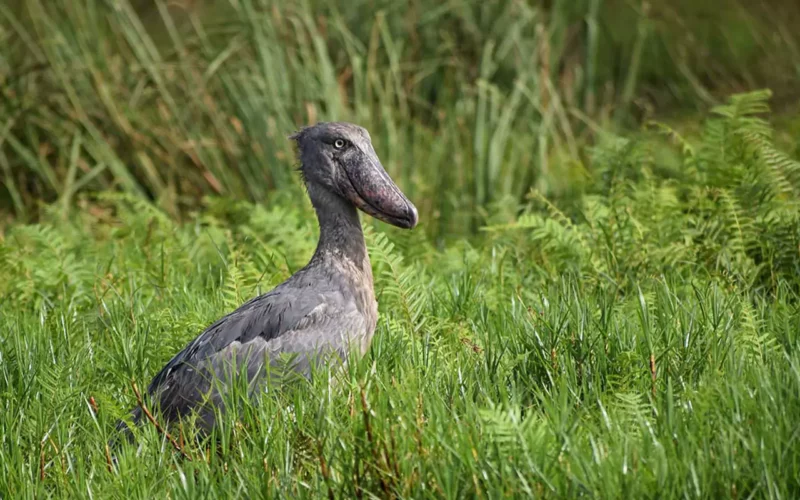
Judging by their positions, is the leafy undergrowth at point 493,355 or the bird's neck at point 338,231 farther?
the bird's neck at point 338,231

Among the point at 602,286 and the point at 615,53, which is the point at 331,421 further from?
the point at 615,53

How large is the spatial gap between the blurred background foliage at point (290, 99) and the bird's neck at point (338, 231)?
105 inches

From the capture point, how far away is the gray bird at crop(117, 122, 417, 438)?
3.97 metres

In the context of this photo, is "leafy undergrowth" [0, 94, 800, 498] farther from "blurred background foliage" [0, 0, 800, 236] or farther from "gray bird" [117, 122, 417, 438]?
"blurred background foliage" [0, 0, 800, 236]

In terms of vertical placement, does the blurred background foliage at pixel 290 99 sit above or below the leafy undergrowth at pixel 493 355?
above

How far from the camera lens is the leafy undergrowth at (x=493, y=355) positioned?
9.99 ft

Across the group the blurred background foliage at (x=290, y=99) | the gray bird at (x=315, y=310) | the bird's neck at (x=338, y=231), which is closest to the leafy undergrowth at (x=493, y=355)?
the gray bird at (x=315, y=310)

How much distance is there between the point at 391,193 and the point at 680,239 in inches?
74.4

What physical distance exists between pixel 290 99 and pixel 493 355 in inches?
159

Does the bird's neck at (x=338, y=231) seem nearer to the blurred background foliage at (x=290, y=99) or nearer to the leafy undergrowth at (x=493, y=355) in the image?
the leafy undergrowth at (x=493, y=355)

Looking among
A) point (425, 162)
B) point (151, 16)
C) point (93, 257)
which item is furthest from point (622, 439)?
point (151, 16)

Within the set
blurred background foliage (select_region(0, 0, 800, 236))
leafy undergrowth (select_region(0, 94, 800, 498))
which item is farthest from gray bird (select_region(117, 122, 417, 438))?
blurred background foliage (select_region(0, 0, 800, 236))

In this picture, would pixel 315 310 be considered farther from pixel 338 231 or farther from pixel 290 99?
pixel 290 99

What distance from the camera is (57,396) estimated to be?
3.83 meters
